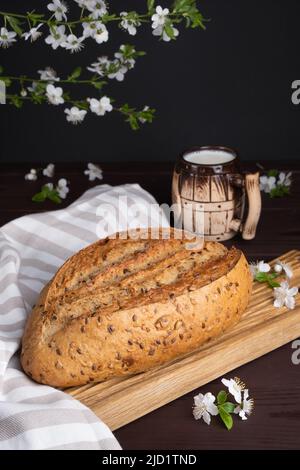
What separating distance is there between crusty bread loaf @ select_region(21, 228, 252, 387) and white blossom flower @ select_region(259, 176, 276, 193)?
897 millimetres

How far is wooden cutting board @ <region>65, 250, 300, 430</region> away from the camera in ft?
5.06

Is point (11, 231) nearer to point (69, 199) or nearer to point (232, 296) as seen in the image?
point (69, 199)

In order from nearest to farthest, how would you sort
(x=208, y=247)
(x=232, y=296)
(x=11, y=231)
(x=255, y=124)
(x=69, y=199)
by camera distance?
(x=232, y=296), (x=208, y=247), (x=11, y=231), (x=69, y=199), (x=255, y=124)

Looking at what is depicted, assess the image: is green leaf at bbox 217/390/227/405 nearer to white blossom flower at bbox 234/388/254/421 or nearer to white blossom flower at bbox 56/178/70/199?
white blossom flower at bbox 234/388/254/421

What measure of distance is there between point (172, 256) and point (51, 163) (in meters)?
1.35

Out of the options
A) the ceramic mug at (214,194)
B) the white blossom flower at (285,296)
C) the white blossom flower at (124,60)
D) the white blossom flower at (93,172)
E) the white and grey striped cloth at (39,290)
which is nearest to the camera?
the white and grey striped cloth at (39,290)

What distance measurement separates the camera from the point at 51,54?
2789mm

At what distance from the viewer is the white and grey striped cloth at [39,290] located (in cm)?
141

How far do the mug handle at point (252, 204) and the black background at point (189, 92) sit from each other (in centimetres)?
75

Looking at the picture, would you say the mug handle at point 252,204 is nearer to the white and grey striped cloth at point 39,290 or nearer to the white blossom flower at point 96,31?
the white and grey striped cloth at point 39,290

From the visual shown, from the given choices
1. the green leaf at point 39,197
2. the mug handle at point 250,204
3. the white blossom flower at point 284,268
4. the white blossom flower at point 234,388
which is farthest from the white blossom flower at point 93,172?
the white blossom flower at point 234,388

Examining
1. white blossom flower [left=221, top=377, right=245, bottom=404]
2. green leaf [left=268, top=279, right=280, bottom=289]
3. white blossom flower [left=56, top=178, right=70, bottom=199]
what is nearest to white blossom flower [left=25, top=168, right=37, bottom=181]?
white blossom flower [left=56, top=178, right=70, bottom=199]

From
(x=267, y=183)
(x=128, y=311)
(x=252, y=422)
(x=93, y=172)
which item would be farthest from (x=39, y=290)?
(x=267, y=183)

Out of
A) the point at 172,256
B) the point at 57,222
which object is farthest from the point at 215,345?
the point at 57,222
